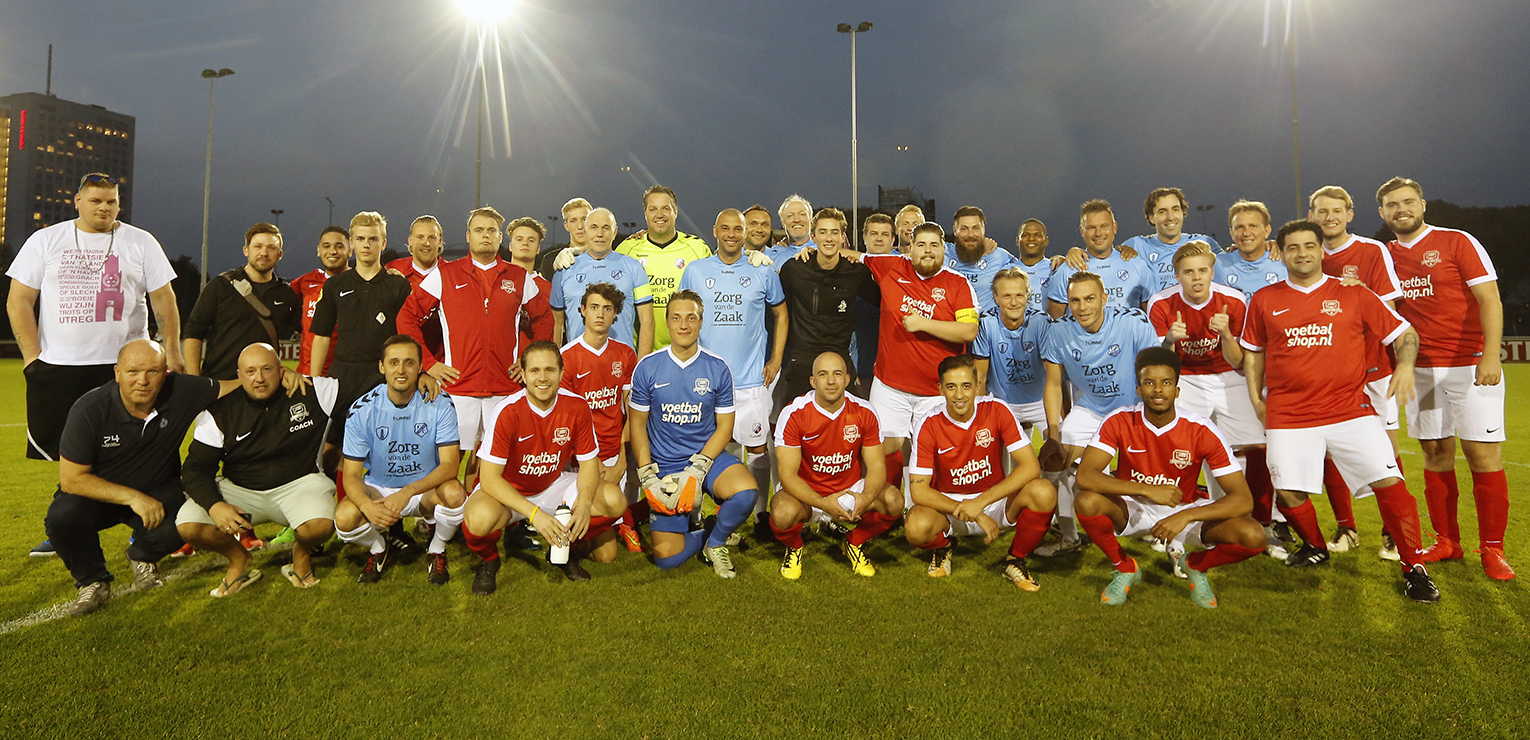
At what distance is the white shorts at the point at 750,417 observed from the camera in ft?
18.3

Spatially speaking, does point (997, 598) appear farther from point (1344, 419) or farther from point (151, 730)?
point (151, 730)

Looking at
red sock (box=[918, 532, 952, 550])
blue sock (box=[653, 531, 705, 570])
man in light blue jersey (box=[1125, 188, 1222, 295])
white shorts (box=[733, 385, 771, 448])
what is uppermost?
man in light blue jersey (box=[1125, 188, 1222, 295])

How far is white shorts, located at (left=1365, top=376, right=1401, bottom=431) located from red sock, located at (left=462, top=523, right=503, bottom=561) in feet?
18.3

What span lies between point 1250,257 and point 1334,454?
6.28ft

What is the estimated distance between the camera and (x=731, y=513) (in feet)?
15.7

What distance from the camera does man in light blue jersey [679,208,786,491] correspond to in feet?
18.4

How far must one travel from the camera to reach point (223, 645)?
11.4ft

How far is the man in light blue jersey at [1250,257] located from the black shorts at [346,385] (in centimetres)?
613

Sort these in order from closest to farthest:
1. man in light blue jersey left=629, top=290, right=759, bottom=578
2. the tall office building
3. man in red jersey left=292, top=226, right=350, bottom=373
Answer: man in light blue jersey left=629, top=290, right=759, bottom=578
man in red jersey left=292, top=226, right=350, bottom=373
the tall office building

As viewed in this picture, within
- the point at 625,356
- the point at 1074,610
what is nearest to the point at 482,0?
the point at 625,356

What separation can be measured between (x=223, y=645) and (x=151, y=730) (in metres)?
0.81

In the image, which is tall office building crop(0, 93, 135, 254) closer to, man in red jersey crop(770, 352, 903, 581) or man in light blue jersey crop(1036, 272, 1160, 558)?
man in red jersey crop(770, 352, 903, 581)

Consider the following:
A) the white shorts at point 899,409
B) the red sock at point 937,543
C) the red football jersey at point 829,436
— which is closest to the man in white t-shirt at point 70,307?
the red football jersey at point 829,436

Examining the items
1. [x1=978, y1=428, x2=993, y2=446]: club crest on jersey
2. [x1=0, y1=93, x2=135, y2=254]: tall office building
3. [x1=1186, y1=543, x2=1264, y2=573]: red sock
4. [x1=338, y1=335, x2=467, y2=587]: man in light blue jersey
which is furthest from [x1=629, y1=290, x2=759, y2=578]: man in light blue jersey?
[x1=0, y1=93, x2=135, y2=254]: tall office building
